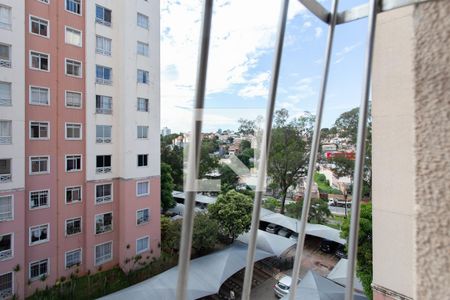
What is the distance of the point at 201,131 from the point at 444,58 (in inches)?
12.9

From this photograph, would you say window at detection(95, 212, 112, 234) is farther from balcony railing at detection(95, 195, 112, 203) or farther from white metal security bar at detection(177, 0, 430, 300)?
white metal security bar at detection(177, 0, 430, 300)

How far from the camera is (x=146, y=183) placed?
529 cm

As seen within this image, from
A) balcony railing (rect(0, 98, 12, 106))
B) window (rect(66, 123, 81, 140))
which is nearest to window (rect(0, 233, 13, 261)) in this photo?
window (rect(66, 123, 81, 140))

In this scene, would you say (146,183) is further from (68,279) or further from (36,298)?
(36,298)

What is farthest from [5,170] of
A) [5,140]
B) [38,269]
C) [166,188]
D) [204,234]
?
[166,188]

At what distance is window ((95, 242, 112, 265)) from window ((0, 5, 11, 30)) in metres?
3.51

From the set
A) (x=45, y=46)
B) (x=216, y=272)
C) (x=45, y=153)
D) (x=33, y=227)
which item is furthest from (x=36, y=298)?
(x=45, y=46)

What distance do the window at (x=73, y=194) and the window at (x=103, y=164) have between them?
0.43 meters

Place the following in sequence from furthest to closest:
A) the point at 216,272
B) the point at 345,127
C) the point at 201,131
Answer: the point at 216,272
the point at 345,127
the point at 201,131

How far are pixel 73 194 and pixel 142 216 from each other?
124 centimetres

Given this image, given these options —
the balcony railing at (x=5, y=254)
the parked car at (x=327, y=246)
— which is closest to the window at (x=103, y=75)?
the balcony railing at (x=5, y=254)

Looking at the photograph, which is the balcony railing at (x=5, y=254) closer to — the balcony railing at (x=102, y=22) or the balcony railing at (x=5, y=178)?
the balcony railing at (x=5, y=178)

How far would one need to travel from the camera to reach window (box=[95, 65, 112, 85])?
15.3 ft

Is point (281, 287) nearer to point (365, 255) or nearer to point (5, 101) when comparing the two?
point (365, 255)
